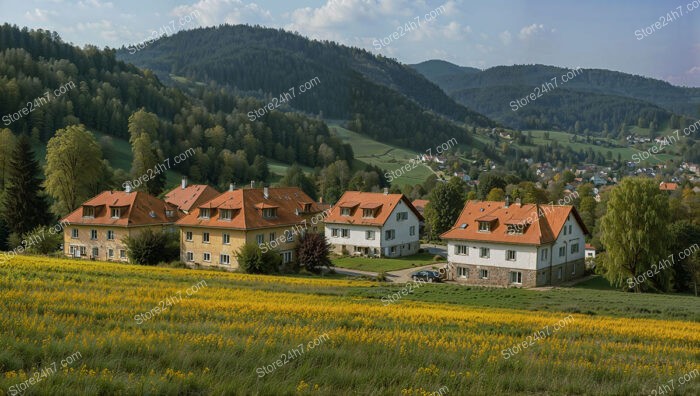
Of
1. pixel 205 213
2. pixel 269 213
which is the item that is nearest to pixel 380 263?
pixel 269 213

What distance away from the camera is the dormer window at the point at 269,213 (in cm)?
6196

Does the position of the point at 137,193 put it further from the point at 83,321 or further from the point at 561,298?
the point at 83,321

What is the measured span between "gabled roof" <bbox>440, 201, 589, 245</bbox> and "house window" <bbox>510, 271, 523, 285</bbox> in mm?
2942

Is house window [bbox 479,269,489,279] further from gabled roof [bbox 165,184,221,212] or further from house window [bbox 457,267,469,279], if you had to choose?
gabled roof [bbox 165,184,221,212]

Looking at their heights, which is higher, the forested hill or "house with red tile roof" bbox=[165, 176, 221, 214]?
the forested hill

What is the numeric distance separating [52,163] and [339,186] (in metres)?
66.4

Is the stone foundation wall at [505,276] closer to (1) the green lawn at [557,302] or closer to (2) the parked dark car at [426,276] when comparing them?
(2) the parked dark car at [426,276]

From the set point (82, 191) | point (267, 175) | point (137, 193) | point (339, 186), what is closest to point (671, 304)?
point (137, 193)

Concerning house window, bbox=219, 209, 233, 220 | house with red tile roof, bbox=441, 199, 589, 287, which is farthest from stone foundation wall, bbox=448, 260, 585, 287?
house window, bbox=219, 209, 233, 220

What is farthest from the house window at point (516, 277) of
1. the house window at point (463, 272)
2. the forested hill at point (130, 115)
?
the forested hill at point (130, 115)

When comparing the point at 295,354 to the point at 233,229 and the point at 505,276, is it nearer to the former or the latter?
the point at 233,229

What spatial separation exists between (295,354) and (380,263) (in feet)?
186

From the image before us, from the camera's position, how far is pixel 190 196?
256 ft

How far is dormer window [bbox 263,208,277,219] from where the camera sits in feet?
203
